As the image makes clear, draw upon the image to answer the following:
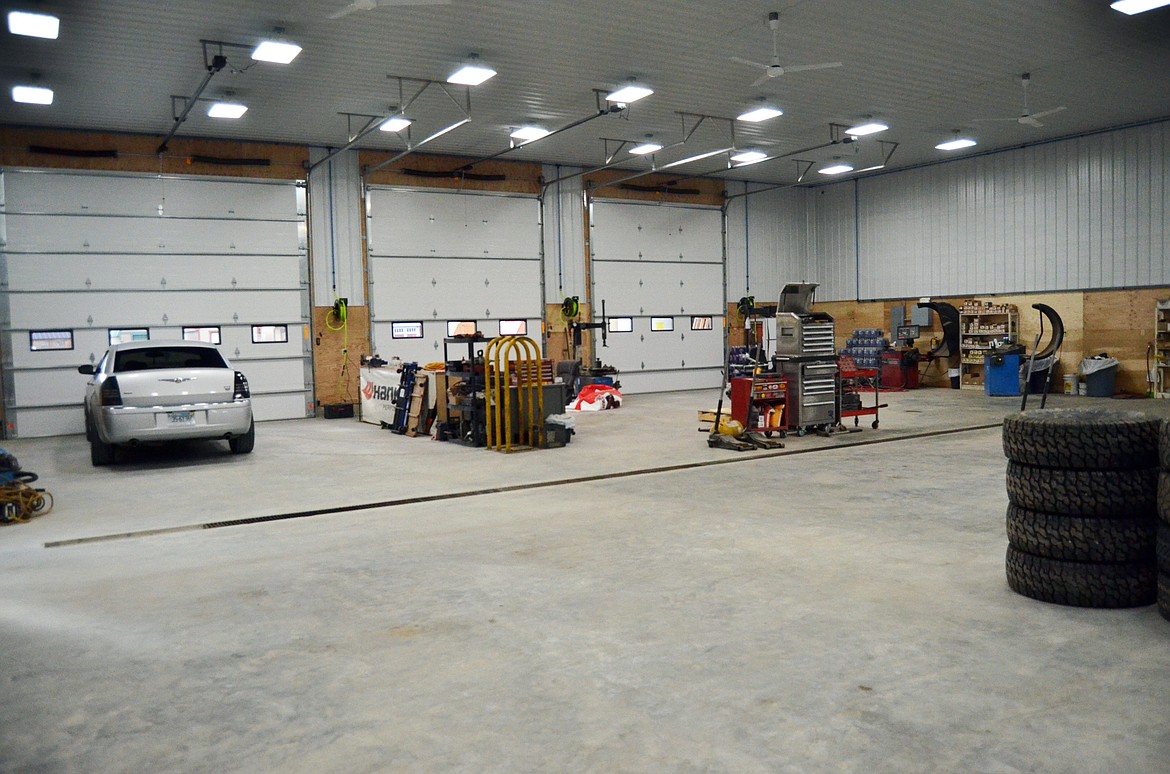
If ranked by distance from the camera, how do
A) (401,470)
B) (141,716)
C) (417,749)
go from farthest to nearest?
(401,470), (141,716), (417,749)

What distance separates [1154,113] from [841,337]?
854 centimetres

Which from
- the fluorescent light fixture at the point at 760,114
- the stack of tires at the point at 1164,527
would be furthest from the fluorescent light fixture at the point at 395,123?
the stack of tires at the point at 1164,527

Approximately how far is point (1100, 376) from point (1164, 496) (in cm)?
1451

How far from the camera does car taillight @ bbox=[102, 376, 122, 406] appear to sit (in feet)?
29.8

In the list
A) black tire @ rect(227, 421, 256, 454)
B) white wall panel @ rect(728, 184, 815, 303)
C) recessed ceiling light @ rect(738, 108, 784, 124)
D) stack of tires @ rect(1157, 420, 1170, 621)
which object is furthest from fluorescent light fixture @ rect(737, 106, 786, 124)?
stack of tires @ rect(1157, 420, 1170, 621)

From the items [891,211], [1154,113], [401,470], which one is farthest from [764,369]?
[891,211]

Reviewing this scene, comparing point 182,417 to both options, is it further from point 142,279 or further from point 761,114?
point 761,114

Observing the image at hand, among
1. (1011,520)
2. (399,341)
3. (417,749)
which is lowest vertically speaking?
(417,749)

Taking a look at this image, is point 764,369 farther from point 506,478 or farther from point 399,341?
point 399,341

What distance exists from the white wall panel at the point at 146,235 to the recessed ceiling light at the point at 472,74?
5688 millimetres

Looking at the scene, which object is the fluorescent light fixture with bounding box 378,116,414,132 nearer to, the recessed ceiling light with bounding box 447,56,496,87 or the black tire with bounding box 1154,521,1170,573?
the recessed ceiling light with bounding box 447,56,496,87

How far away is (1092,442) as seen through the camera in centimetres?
400

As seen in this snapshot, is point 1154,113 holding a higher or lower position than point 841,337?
higher

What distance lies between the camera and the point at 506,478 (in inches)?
331
